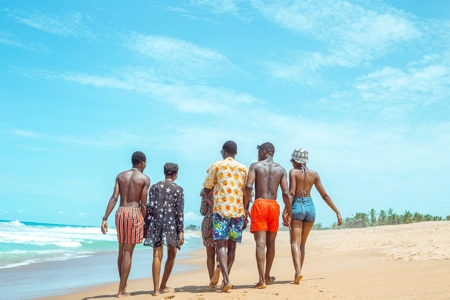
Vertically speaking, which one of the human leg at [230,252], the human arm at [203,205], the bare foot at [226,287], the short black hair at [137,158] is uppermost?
the short black hair at [137,158]

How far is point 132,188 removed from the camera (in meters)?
6.65

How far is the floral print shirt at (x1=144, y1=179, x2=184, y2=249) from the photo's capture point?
667 cm

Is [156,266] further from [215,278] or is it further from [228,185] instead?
[228,185]

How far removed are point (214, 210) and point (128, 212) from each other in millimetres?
1188

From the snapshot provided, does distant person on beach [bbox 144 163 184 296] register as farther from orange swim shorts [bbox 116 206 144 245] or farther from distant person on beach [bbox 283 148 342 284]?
distant person on beach [bbox 283 148 342 284]

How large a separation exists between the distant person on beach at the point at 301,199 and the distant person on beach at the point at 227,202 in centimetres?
88

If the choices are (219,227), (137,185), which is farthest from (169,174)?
(219,227)

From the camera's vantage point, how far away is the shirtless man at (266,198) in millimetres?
6785

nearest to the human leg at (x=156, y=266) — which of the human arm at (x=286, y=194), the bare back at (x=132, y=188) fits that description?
the bare back at (x=132, y=188)

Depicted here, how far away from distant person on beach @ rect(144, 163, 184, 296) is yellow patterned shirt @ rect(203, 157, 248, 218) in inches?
19.3

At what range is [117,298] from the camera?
6.58 meters

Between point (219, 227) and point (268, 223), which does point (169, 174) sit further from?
point (268, 223)

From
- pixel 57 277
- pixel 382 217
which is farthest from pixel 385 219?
pixel 57 277

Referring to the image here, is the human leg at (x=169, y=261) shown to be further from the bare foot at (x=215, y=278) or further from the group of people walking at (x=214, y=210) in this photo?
the bare foot at (x=215, y=278)
